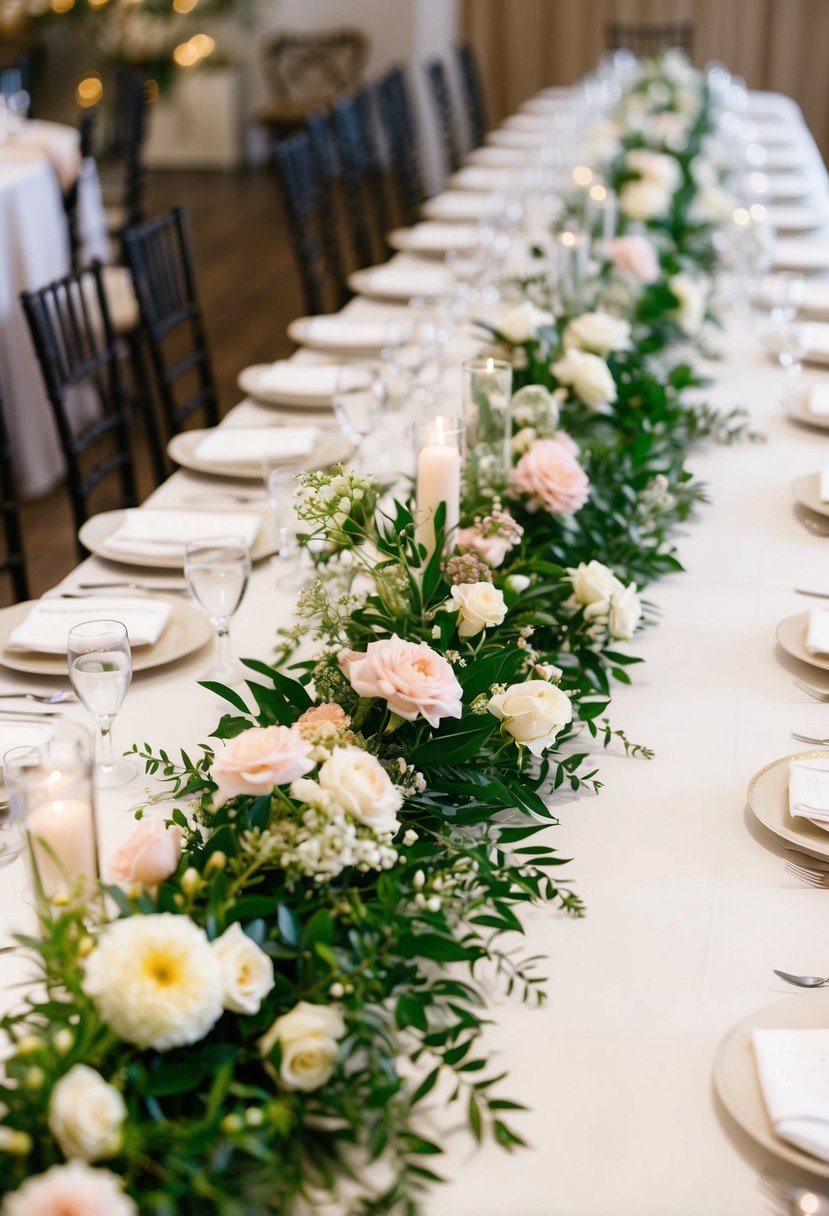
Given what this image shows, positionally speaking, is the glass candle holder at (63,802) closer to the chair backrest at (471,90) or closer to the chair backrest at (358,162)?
the chair backrest at (358,162)

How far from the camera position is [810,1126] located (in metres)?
1.00

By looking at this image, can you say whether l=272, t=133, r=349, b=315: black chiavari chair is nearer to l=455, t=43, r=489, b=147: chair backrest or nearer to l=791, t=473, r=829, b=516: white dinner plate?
l=791, t=473, r=829, b=516: white dinner plate

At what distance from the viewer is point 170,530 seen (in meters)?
2.08

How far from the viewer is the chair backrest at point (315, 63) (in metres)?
10.4

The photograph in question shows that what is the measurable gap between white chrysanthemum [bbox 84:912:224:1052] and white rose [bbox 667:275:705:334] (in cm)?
244

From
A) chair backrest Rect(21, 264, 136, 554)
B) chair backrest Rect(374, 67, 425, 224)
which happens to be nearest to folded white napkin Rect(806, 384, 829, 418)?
chair backrest Rect(21, 264, 136, 554)

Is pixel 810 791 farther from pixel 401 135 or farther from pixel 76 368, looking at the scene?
pixel 401 135

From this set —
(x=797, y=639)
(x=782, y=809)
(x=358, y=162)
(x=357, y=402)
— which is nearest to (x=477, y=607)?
(x=782, y=809)

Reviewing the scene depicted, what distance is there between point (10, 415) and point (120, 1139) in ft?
12.9

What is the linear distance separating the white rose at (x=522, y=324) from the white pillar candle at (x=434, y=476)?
2.62 feet

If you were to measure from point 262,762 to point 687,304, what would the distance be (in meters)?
2.24

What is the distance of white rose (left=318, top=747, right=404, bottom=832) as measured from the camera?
3.70ft

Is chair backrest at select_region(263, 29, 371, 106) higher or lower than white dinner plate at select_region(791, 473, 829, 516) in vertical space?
higher

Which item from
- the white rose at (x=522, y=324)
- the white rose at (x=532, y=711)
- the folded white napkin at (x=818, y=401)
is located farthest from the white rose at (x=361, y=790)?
the folded white napkin at (x=818, y=401)
